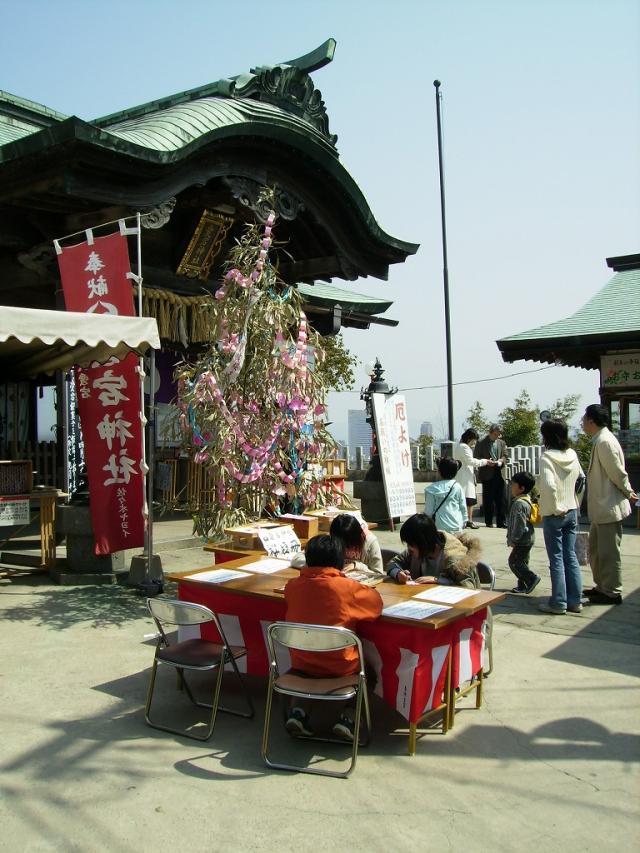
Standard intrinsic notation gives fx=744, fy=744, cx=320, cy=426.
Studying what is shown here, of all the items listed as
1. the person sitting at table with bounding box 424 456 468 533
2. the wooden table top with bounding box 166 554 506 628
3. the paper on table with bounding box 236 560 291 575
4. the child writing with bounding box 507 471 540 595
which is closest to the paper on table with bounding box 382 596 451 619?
the wooden table top with bounding box 166 554 506 628

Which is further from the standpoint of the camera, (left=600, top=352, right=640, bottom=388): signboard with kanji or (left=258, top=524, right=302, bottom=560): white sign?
(left=600, top=352, right=640, bottom=388): signboard with kanji

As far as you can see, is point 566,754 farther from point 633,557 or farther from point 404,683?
point 633,557

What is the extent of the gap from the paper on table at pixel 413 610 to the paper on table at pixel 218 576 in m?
1.23

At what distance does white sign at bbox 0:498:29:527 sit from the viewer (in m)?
7.85

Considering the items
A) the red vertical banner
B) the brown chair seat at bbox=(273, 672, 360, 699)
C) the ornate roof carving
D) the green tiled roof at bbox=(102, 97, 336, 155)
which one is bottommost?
the brown chair seat at bbox=(273, 672, 360, 699)

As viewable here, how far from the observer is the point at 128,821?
3.31m

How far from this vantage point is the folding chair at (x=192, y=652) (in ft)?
13.7

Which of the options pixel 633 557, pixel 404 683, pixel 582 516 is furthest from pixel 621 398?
pixel 404 683

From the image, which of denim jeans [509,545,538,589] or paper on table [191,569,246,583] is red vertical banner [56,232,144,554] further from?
denim jeans [509,545,538,589]

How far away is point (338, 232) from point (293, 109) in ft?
5.10

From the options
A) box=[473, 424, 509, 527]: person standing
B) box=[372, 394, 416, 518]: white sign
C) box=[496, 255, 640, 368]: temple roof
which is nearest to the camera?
→ box=[372, 394, 416, 518]: white sign

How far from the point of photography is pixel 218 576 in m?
5.08

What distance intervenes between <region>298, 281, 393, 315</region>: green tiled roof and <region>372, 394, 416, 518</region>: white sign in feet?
6.79

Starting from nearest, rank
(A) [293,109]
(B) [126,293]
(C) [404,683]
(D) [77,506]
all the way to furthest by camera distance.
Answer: (C) [404,683] < (B) [126,293] < (D) [77,506] < (A) [293,109]
